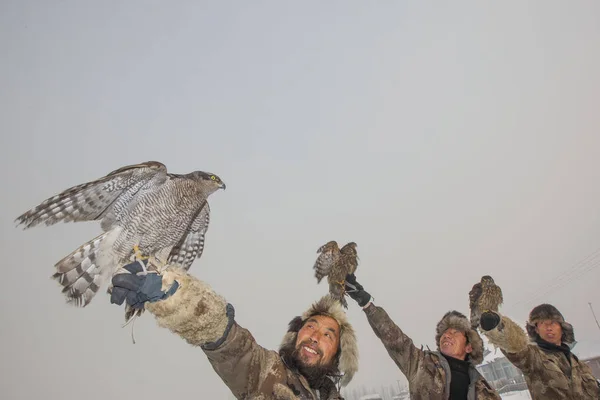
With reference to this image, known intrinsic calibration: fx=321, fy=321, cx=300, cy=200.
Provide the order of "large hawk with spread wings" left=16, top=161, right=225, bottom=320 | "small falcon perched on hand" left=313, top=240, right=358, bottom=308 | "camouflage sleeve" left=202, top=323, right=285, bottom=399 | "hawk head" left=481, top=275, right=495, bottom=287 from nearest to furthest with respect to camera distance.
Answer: "camouflage sleeve" left=202, top=323, right=285, bottom=399
"small falcon perched on hand" left=313, top=240, right=358, bottom=308
"large hawk with spread wings" left=16, top=161, right=225, bottom=320
"hawk head" left=481, top=275, right=495, bottom=287

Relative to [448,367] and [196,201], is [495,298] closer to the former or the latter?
[448,367]

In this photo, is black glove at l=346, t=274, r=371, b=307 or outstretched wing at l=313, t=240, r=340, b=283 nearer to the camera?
black glove at l=346, t=274, r=371, b=307

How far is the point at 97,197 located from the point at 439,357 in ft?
18.1

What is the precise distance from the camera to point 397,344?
13.4 feet

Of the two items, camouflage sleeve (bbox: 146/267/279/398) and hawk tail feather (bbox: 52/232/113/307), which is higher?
hawk tail feather (bbox: 52/232/113/307)

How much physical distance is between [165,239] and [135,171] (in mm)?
1408

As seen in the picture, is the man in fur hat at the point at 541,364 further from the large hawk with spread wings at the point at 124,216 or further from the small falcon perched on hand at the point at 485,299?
the large hawk with spread wings at the point at 124,216

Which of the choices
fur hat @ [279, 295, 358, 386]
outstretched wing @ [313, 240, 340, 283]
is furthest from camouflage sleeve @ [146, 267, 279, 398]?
outstretched wing @ [313, 240, 340, 283]

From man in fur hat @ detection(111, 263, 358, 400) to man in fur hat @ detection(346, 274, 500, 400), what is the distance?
73cm

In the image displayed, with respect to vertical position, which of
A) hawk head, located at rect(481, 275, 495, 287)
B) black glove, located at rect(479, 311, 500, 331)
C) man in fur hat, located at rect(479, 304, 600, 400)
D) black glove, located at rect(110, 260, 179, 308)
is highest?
hawk head, located at rect(481, 275, 495, 287)

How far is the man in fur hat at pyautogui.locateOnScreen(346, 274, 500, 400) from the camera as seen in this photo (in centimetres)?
388

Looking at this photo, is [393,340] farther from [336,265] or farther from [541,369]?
[541,369]

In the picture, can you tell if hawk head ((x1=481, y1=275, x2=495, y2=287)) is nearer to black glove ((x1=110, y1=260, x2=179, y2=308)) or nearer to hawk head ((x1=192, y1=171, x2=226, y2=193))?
black glove ((x1=110, y1=260, x2=179, y2=308))

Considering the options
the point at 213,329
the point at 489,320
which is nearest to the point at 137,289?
the point at 213,329
